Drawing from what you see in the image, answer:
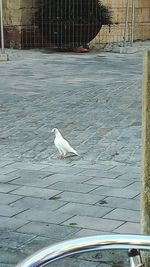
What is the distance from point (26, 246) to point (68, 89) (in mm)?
6924

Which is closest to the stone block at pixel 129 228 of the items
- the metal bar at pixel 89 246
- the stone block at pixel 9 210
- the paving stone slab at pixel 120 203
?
the paving stone slab at pixel 120 203

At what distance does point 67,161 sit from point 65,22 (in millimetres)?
10616

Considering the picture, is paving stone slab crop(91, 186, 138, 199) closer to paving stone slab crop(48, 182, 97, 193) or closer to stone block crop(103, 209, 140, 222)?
paving stone slab crop(48, 182, 97, 193)

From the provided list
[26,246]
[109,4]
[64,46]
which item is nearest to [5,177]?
[26,246]

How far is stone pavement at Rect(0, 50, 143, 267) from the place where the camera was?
4.24 m

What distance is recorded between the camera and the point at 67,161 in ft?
20.5

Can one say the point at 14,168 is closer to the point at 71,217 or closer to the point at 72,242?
the point at 71,217

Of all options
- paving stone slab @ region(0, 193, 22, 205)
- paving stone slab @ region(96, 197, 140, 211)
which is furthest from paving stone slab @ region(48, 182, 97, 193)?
paving stone slab @ region(0, 193, 22, 205)

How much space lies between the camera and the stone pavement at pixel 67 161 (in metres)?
4.24

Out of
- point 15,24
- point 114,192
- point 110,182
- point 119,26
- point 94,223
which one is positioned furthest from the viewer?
point 119,26

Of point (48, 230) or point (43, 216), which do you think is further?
point (43, 216)

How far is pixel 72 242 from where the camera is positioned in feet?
6.13

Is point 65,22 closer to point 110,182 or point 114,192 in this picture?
point 110,182

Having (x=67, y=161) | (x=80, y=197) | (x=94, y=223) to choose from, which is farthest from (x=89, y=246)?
(x=67, y=161)
